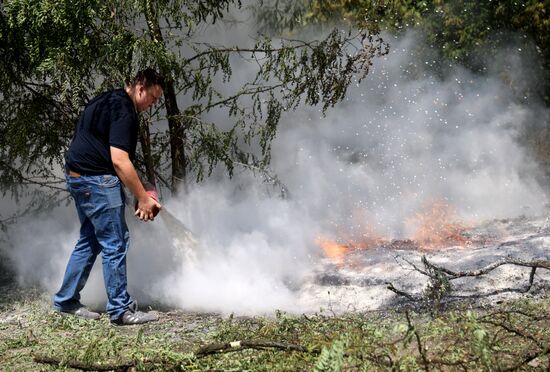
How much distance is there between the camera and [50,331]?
14.5ft

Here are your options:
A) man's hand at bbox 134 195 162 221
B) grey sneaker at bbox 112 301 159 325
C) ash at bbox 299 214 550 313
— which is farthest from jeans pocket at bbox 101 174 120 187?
ash at bbox 299 214 550 313

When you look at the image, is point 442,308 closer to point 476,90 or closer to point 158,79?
point 158,79

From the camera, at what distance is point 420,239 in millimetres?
7277

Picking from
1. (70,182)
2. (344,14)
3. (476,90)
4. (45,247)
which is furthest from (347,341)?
(476,90)

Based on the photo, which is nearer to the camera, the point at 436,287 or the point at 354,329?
the point at 354,329

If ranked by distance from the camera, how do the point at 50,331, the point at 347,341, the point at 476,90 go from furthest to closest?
the point at 476,90 < the point at 50,331 < the point at 347,341

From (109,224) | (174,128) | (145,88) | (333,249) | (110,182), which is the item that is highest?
(174,128)

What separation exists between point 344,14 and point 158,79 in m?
5.86

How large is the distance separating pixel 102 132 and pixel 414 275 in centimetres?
258

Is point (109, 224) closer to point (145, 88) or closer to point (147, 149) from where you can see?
point (145, 88)

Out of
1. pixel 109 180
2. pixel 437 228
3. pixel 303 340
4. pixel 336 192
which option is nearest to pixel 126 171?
pixel 109 180

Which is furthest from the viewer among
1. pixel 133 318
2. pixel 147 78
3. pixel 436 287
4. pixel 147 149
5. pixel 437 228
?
pixel 437 228

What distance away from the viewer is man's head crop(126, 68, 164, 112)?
4762mm

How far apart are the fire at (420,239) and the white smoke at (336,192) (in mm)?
177
